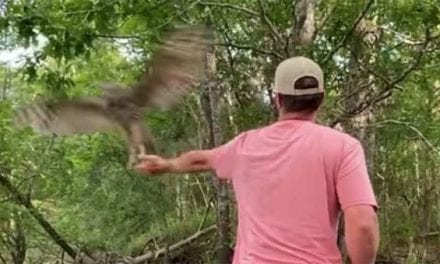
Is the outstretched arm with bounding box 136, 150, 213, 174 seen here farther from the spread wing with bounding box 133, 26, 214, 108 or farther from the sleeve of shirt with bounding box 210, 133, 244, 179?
the spread wing with bounding box 133, 26, 214, 108

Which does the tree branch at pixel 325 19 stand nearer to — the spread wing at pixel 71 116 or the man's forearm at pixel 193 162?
the spread wing at pixel 71 116

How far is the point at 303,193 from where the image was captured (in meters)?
1.80

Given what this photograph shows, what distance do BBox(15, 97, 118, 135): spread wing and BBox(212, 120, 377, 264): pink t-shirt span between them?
2.79 ft

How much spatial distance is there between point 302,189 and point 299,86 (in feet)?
0.77

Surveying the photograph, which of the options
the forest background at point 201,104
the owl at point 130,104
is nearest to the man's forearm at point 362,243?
the owl at point 130,104

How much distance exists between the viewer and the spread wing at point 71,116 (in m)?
2.60

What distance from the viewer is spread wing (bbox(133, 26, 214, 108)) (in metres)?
2.56

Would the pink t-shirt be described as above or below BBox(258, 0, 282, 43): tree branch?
below

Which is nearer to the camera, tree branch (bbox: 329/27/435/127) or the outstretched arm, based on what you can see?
the outstretched arm

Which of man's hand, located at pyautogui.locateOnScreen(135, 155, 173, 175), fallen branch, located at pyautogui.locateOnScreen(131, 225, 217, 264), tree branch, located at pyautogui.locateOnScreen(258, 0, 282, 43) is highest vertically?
tree branch, located at pyautogui.locateOnScreen(258, 0, 282, 43)

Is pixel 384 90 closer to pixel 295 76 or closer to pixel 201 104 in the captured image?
pixel 201 104

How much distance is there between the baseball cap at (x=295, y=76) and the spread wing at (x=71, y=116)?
0.84 metres

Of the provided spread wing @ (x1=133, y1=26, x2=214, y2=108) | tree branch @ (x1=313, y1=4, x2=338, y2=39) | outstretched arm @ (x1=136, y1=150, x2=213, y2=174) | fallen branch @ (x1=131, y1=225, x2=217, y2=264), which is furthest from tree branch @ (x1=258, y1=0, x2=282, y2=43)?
outstretched arm @ (x1=136, y1=150, x2=213, y2=174)

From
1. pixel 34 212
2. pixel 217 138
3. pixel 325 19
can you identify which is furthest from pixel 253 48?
pixel 34 212
